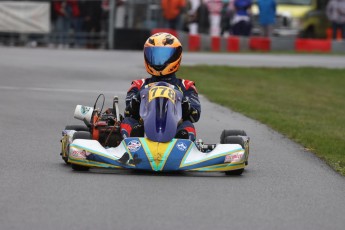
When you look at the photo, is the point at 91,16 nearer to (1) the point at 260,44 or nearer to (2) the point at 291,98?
(1) the point at 260,44

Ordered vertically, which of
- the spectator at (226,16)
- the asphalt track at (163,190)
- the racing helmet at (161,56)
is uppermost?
the racing helmet at (161,56)

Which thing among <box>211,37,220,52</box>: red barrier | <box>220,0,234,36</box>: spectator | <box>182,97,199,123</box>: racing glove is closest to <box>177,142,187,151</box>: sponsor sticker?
<box>182,97,199,123</box>: racing glove

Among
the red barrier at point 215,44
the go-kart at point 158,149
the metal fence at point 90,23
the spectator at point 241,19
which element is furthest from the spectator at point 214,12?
the go-kart at point 158,149

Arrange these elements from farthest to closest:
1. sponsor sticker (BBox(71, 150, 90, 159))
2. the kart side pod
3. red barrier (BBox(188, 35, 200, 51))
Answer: red barrier (BBox(188, 35, 200, 51)), the kart side pod, sponsor sticker (BBox(71, 150, 90, 159))

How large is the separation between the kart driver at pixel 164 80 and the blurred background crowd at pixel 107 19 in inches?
779

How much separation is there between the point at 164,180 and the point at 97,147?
78 centimetres

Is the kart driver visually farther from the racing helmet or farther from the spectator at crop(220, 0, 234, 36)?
the spectator at crop(220, 0, 234, 36)

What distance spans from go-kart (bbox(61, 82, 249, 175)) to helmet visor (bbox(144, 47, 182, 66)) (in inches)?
11.8

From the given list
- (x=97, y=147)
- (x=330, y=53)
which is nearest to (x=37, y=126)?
(x=97, y=147)

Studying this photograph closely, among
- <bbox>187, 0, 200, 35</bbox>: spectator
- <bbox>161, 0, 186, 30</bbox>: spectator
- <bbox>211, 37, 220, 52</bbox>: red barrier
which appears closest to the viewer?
<bbox>161, 0, 186, 30</bbox>: spectator

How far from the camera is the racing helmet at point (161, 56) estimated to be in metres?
10.8

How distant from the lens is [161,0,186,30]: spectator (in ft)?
105

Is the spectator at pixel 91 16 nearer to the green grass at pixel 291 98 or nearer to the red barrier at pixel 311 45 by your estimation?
the green grass at pixel 291 98

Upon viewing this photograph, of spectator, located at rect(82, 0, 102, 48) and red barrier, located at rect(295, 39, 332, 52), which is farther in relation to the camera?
red barrier, located at rect(295, 39, 332, 52)
